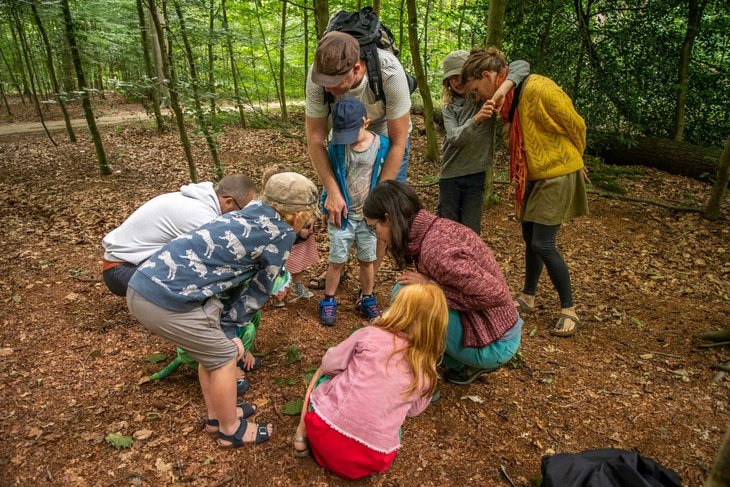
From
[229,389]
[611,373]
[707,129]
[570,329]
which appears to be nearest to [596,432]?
[611,373]

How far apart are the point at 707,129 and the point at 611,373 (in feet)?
24.7

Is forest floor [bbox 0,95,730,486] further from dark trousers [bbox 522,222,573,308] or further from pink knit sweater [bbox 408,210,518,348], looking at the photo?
pink knit sweater [bbox 408,210,518,348]

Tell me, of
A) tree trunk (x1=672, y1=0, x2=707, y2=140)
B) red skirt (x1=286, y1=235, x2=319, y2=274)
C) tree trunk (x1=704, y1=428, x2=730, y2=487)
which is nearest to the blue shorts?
A: red skirt (x1=286, y1=235, x2=319, y2=274)

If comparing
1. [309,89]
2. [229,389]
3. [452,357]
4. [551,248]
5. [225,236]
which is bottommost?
[452,357]

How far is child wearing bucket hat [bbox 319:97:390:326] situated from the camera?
3.01 m

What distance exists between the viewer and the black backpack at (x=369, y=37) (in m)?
3.03

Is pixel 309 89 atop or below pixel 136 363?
atop

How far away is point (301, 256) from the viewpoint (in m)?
3.72

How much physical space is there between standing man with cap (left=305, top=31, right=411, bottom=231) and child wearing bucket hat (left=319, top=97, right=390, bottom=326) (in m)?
0.06

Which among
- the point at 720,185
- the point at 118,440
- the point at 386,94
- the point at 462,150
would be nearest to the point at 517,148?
the point at 462,150

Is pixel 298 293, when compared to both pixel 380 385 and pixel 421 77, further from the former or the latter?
pixel 421 77

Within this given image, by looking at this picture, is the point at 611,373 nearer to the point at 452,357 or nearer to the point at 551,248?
the point at 551,248

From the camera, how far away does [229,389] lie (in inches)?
88.7

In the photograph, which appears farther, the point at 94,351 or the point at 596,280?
the point at 596,280
